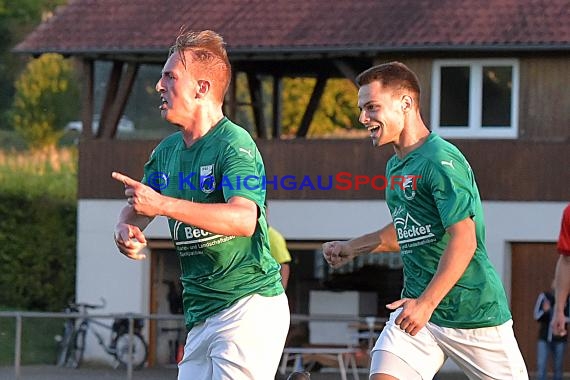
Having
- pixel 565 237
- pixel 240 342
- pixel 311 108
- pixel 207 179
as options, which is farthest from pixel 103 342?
pixel 207 179

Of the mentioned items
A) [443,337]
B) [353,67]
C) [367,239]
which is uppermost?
[353,67]

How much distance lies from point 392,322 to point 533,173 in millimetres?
16785

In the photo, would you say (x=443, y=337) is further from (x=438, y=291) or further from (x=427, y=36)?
(x=427, y=36)

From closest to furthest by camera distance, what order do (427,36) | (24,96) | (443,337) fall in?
(443,337) → (427,36) → (24,96)

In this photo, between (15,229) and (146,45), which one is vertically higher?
(146,45)

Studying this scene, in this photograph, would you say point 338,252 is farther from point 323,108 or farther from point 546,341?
point 323,108

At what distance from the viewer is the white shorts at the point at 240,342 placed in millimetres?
6535

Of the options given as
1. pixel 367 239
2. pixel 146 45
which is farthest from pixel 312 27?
pixel 367 239

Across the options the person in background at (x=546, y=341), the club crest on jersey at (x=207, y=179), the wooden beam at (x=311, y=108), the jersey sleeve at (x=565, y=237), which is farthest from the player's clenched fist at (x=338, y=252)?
the wooden beam at (x=311, y=108)

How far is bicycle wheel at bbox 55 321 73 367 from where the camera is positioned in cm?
1947

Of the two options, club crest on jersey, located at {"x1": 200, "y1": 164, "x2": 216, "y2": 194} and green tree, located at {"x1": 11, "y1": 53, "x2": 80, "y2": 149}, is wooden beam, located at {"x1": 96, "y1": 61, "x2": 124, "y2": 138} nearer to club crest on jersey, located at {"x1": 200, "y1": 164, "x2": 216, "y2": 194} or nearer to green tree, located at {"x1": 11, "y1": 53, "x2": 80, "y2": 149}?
club crest on jersey, located at {"x1": 200, "y1": 164, "x2": 216, "y2": 194}

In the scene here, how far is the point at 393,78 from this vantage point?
7.42 m

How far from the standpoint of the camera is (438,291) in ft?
21.8

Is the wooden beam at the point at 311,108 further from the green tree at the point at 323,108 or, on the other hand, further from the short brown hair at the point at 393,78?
the short brown hair at the point at 393,78
